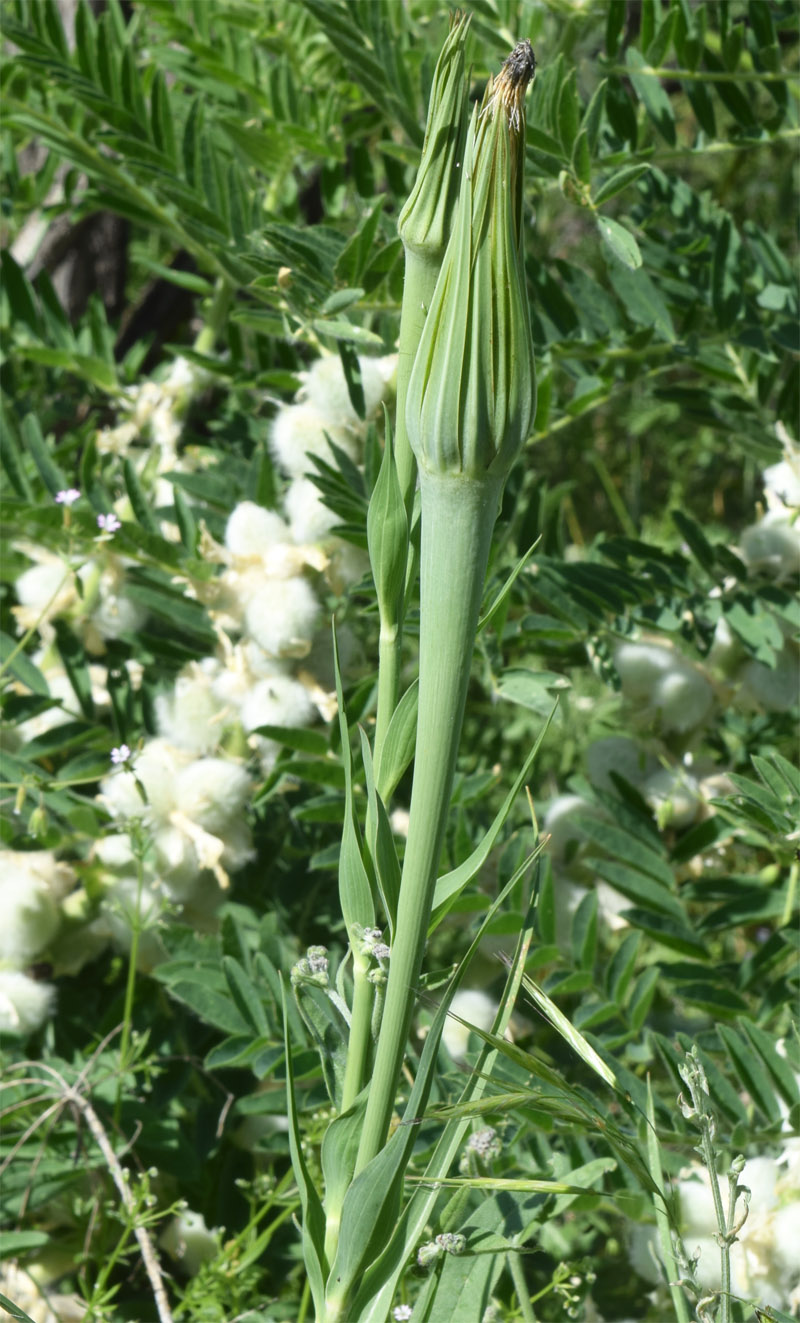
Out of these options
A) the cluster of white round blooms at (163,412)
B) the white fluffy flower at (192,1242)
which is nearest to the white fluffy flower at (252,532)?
the cluster of white round blooms at (163,412)

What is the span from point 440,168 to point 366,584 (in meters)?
0.44

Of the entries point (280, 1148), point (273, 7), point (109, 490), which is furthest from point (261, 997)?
point (273, 7)

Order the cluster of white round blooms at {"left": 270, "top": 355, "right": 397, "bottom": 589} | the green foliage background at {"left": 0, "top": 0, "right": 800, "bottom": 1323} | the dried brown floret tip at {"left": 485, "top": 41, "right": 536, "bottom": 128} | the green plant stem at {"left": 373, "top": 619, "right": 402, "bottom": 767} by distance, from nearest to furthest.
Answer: the dried brown floret tip at {"left": 485, "top": 41, "right": 536, "bottom": 128} < the green plant stem at {"left": 373, "top": 619, "right": 402, "bottom": 767} < the green foliage background at {"left": 0, "top": 0, "right": 800, "bottom": 1323} < the cluster of white round blooms at {"left": 270, "top": 355, "right": 397, "bottom": 589}

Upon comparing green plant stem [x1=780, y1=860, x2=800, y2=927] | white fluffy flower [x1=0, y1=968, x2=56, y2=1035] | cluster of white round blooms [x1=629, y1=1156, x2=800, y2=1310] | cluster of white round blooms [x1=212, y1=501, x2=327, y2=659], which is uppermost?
cluster of white round blooms [x1=212, y1=501, x2=327, y2=659]

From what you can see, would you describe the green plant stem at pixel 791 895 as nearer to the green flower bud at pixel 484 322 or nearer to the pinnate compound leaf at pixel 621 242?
the pinnate compound leaf at pixel 621 242

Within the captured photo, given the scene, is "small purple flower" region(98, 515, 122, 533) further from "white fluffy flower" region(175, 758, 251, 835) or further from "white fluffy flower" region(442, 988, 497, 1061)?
"white fluffy flower" region(442, 988, 497, 1061)

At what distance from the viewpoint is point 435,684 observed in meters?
0.39

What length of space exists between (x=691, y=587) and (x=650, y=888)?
231 millimetres

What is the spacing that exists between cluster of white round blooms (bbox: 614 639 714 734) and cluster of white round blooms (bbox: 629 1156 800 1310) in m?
0.35

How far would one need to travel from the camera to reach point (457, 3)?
3.09ft

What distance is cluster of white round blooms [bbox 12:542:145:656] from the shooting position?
0.99 metres

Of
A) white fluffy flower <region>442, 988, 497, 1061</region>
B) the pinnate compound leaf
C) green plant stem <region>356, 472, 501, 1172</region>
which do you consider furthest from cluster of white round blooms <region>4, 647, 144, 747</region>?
green plant stem <region>356, 472, 501, 1172</region>

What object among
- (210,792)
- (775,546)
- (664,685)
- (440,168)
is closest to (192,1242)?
(210,792)

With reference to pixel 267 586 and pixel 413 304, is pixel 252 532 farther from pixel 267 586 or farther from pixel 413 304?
pixel 413 304
